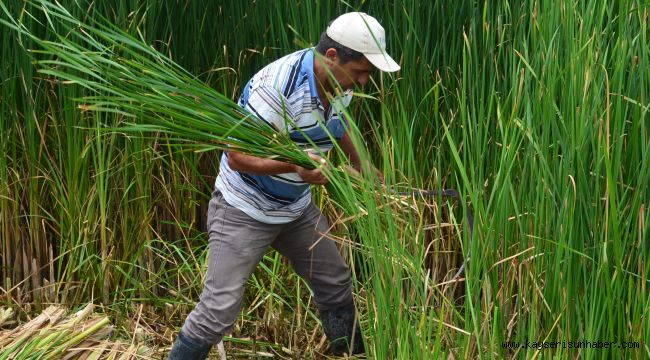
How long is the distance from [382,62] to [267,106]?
0.39m

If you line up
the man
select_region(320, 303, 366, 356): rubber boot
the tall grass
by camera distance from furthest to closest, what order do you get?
select_region(320, 303, 366, 356): rubber boot < the man < the tall grass

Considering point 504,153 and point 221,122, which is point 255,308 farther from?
point 504,153

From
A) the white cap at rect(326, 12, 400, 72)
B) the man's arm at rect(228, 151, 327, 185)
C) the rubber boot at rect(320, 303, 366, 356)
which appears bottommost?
the rubber boot at rect(320, 303, 366, 356)

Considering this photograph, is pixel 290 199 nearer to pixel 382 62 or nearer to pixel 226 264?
pixel 226 264

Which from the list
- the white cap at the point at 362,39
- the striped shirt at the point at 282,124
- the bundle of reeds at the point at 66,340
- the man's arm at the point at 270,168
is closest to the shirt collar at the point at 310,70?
the striped shirt at the point at 282,124

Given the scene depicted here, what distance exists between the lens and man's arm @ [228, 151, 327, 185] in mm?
3201

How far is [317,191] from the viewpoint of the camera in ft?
14.6

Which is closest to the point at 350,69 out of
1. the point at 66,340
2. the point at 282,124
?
the point at 282,124

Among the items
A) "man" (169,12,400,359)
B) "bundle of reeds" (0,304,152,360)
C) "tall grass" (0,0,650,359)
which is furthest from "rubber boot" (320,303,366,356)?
"bundle of reeds" (0,304,152,360)

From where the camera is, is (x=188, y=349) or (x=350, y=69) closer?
(x=350, y=69)

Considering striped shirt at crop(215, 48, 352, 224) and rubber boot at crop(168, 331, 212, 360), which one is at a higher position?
striped shirt at crop(215, 48, 352, 224)

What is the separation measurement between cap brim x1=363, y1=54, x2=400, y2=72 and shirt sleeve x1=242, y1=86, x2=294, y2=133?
0.31 m

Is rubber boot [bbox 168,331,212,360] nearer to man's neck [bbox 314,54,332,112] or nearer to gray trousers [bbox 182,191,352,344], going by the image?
gray trousers [bbox 182,191,352,344]

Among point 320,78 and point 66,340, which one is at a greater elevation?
point 320,78
